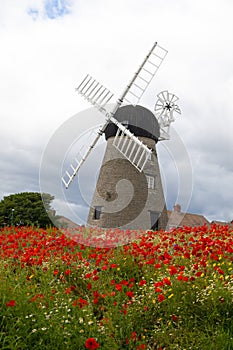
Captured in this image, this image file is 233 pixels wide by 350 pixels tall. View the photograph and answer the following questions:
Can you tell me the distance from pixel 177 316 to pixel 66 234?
678cm

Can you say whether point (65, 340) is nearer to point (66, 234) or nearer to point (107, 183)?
point (66, 234)

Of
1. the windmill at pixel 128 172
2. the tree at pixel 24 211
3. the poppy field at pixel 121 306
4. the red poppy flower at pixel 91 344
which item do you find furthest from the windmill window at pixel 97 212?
the red poppy flower at pixel 91 344

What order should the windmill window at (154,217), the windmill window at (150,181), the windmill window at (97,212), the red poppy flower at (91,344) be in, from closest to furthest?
1. the red poppy flower at (91,344)
2. the windmill window at (154,217)
3. the windmill window at (97,212)
4. the windmill window at (150,181)

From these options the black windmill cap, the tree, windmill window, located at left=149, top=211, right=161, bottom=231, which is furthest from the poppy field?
the tree

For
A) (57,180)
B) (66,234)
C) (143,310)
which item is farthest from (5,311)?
(57,180)

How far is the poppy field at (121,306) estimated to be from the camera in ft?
15.1

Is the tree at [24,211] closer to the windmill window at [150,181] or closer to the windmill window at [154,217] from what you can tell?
the windmill window at [154,217]

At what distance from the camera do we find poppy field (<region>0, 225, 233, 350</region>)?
4598 mm

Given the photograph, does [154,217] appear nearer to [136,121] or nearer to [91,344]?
[136,121]

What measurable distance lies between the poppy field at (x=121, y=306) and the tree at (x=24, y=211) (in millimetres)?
→ 16912

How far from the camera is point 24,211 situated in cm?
2553

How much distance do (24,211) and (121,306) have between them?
66.2 feet

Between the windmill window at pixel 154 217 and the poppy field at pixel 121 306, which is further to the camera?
the windmill window at pixel 154 217

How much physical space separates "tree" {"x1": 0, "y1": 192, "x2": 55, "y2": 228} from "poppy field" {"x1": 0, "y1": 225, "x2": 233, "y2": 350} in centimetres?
1691
